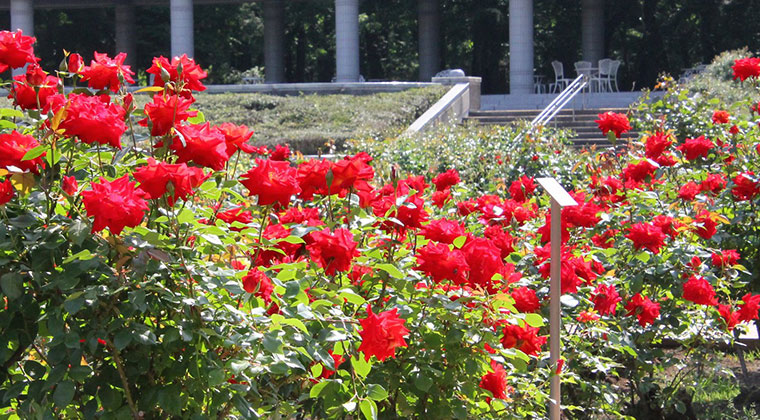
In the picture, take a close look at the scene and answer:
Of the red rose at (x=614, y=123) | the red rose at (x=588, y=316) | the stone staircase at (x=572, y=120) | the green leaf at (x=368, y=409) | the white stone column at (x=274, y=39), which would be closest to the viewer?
the green leaf at (x=368, y=409)

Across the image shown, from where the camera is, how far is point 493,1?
35875 millimetres

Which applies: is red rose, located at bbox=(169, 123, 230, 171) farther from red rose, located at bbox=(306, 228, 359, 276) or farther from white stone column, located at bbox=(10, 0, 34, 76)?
white stone column, located at bbox=(10, 0, 34, 76)

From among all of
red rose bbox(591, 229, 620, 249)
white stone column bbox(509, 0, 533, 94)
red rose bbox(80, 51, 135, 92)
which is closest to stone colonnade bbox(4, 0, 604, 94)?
white stone column bbox(509, 0, 533, 94)

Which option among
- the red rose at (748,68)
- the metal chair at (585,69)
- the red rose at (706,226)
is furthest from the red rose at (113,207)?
the metal chair at (585,69)

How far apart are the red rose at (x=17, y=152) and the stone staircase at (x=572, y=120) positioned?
50.7 feet

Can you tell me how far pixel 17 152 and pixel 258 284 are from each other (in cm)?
72

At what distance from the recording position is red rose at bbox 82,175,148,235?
6.79 ft

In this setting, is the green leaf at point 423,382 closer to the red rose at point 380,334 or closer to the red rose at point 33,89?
the red rose at point 380,334

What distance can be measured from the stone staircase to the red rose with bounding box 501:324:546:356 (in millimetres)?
14719

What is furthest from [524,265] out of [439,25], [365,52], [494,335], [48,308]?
[365,52]

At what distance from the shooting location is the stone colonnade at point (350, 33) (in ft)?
87.2

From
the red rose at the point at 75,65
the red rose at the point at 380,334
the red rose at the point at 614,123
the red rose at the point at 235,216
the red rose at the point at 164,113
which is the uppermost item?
the red rose at the point at 75,65

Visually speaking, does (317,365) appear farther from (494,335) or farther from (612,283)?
(612,283)

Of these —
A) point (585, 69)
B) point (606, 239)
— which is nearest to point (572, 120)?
point (585, 69)
